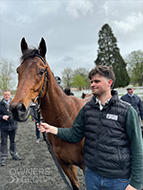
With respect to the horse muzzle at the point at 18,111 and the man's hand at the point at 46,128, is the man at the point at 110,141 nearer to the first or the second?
the man's hand at the point at 46,128

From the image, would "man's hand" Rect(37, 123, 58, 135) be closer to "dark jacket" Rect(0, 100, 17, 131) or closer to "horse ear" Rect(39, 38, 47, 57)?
"horse ear" Rect(39, 38, 47, 57)

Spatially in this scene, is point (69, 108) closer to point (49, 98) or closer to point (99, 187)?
Result: point (49, 98)

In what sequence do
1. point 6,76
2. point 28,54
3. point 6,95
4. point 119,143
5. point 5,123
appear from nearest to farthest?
point 119,143, point 28,54, point 6,95, point 5,123, point 6,76

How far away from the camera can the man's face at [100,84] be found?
146 cm

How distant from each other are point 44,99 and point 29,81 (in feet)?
1.38

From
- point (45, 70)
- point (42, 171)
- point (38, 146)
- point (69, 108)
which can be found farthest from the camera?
point (38, 146)

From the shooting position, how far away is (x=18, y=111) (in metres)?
1.48

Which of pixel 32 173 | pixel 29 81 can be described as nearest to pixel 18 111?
pixel 29 81

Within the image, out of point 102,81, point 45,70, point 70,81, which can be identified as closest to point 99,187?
point 102,81

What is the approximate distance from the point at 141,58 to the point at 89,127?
43.0 meters

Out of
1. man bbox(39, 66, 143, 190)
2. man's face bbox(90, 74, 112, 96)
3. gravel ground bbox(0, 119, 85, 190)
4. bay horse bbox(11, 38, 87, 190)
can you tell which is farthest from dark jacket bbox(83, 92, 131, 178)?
gravel ground bbox(0, 119, 85, 190)

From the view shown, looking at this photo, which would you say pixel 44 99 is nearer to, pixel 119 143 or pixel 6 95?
pixel 119 143

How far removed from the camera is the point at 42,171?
390 centimetres

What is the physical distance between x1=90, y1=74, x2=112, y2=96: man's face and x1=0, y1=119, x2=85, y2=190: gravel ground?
8.72 feet
